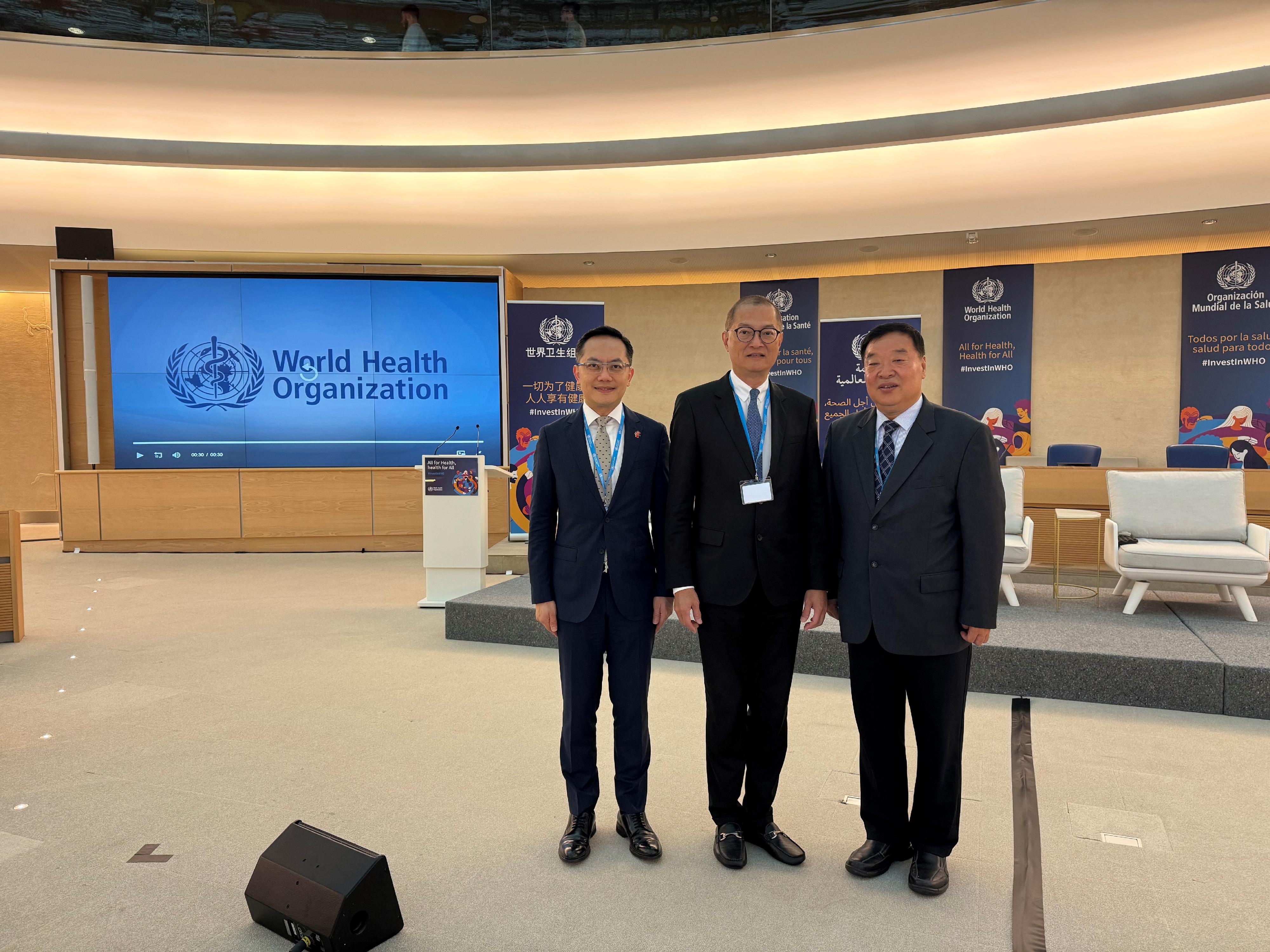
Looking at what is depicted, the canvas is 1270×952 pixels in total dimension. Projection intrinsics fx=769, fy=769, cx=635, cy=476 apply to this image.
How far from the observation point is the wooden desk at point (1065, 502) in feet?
21.0

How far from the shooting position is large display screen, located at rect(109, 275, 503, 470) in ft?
30.2

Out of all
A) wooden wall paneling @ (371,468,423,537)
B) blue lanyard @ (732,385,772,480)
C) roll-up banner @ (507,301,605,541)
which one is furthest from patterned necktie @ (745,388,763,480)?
wooden wall paneling @ (371,468,423,537)

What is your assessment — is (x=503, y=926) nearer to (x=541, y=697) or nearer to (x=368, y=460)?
(x=541, y=697)

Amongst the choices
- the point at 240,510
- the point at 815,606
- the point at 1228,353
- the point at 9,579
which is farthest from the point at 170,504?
the point at 1228,353

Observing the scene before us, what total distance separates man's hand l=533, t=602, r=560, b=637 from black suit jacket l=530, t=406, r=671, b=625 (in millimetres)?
26

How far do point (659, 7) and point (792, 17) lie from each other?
107 centimetres

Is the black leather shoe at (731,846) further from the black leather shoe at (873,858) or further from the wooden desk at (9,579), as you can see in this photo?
the wooden desk at (9,579)

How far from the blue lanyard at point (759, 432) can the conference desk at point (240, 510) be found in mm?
7186

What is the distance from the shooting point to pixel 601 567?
→ 93.1 inches

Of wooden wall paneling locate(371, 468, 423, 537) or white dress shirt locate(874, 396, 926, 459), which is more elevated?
white dress shirt locate(874, 396, 926, 459)

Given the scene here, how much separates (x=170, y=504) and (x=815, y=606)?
9005 millimetres

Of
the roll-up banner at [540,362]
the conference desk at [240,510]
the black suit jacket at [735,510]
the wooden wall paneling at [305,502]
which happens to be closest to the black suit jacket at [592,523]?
the black suit jacket at [735,510]

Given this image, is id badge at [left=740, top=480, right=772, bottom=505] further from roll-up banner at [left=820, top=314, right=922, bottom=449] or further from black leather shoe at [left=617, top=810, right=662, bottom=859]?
roll-up banner at [left=820, top=314, right=922, bottom=449]

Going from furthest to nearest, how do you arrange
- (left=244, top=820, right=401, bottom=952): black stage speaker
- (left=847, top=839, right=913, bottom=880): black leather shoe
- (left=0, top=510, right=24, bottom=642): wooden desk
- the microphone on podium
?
the microphone on podium
(left=0, top=510, right=24, bottom=642): wooden desk
(left=847, top=839, right=913, bottom=880): black leather shoe
(left=244, top=820, right=401, bottom=952): black stage speaker
